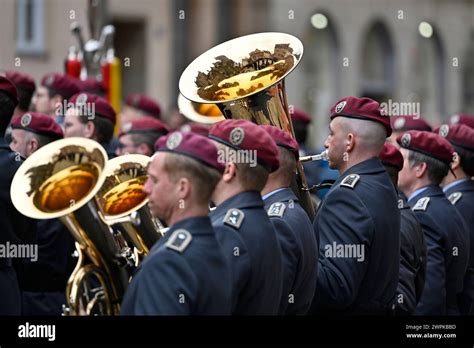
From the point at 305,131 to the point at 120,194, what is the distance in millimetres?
5325

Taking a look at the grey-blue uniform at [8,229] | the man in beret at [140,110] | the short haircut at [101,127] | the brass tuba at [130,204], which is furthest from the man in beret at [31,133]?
the man in beret at [140,110]

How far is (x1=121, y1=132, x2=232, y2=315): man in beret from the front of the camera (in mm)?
4766

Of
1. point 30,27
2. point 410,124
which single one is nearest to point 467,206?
point 410,124

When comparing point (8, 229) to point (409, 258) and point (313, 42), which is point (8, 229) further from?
point (313, 42)

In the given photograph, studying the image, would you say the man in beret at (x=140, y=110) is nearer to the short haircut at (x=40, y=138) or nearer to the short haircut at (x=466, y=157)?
the short haircut at (x=466, y=157)

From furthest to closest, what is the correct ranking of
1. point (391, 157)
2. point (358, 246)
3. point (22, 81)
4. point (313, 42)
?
1. point (313, 42)
2. point (22, 81)
3. point (391, 157)
4. point (358, 246)

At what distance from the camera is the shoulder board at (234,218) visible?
5324mm

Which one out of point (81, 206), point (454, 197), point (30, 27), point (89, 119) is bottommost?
point (454, 197)

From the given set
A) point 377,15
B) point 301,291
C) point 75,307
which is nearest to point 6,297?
point 75,307

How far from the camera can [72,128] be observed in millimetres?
8781

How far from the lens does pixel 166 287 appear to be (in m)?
4.74

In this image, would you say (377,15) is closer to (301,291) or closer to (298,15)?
(298,15)

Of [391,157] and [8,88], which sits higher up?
[8,88]

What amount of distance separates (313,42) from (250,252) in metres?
20.8
